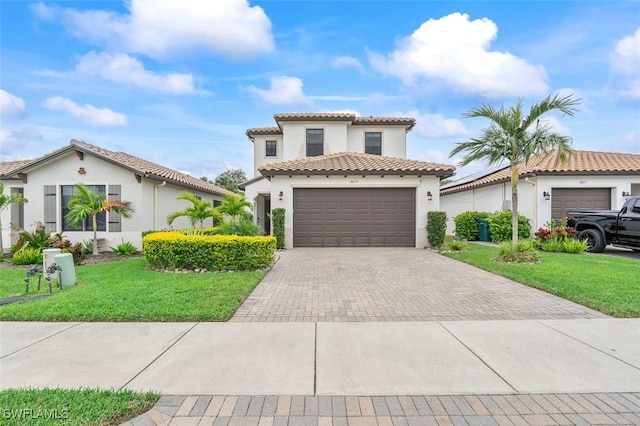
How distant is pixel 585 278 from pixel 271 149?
17280 millimetres

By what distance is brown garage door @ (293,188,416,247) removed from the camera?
13.3m

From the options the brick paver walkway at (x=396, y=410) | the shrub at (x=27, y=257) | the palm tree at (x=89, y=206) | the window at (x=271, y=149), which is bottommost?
the brick paver walkway at (x=396, y=410)

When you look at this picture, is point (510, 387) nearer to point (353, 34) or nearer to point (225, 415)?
point (225, 415)

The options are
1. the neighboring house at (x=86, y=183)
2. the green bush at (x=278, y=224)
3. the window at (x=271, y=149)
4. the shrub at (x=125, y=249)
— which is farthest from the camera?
the window at (x=271, y=149)

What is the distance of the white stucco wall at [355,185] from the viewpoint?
13.2 meters

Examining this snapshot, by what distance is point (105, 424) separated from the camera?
2.37 meters

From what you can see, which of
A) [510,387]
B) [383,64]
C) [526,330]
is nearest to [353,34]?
[383,64]

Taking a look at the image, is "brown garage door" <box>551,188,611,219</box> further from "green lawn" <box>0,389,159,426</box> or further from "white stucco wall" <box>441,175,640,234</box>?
"green lawn" <box>0,389,159,426</box>

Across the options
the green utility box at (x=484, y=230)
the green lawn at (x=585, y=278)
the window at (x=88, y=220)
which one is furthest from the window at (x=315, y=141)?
the green lawn at (x=585, y=278)

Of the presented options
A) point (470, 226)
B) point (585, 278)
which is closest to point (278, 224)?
point (585, 278)

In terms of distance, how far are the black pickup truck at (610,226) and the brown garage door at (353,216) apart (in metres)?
6.28

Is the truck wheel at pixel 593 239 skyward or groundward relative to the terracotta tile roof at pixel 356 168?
groundward

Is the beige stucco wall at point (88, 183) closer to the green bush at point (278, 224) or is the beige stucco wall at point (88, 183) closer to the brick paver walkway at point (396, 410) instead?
the green bush at point (278, 224)

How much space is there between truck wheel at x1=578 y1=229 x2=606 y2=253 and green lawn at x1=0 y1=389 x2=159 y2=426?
14.7m
